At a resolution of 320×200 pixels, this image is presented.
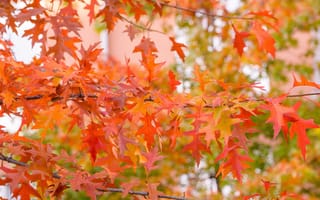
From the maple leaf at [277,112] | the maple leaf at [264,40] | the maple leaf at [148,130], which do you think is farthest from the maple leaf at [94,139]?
the maple leaf at [264,40]

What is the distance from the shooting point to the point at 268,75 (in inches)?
233

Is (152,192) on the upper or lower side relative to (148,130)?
lower

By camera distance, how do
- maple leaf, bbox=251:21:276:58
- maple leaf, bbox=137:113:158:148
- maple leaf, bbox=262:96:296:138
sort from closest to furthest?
1. maple leaf, bbox=262:96:296:138
2. maple leaf, bbox=137:113:158:148
3. maple leaf, bbox=251:21:276:58

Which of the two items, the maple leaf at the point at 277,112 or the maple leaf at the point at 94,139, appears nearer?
the maple leaf at the point at 277,112

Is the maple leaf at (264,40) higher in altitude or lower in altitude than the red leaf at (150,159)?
higher

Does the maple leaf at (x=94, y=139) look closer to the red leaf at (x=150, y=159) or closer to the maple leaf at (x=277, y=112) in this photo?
the red leaf at (x=150, y=159)

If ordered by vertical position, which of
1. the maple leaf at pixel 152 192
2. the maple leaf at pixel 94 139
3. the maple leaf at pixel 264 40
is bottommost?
the maple leaf at pixel 152 192

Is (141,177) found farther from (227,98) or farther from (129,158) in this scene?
(227,98)

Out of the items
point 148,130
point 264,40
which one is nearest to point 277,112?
point 148,130

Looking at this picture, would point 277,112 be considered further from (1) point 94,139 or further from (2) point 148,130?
(1) point 94,139

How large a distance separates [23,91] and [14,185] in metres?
0.38

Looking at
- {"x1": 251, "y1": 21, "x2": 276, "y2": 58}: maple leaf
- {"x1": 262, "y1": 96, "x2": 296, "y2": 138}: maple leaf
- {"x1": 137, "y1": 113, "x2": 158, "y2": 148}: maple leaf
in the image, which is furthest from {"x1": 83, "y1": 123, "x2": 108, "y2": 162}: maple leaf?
{"x1": 251, "y1": 21, "x2": 276, "y2": 58}: maple leaf

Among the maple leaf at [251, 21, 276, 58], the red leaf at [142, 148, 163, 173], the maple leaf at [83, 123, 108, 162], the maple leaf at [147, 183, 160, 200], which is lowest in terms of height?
the maple leaf at [147, 183, 160, 200]

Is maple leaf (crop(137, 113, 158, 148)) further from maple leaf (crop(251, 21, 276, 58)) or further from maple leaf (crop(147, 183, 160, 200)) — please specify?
maple leaf (crop(251, 21, 276, 58))
